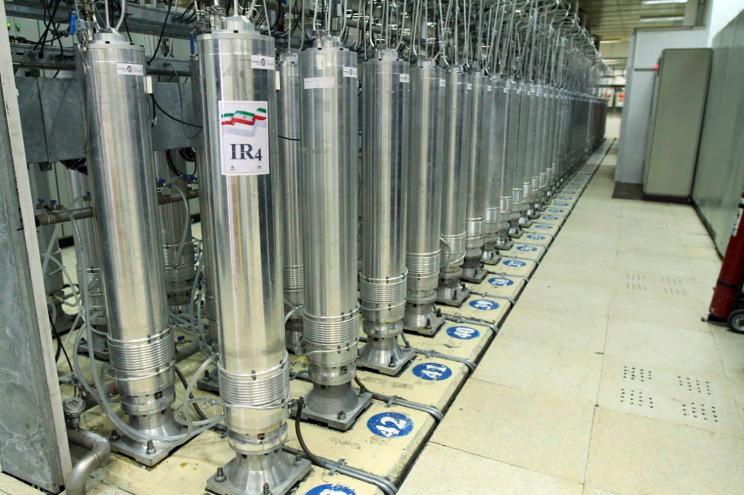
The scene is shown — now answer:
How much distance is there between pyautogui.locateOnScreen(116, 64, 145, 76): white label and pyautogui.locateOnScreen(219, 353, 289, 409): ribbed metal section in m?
1.04

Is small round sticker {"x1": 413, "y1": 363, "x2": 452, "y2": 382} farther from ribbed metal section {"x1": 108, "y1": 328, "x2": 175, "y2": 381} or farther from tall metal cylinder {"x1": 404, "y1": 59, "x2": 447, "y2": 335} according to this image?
ribbed metal section {"x1": 108, "y1": 328, "x2": 175, "y2": 381}

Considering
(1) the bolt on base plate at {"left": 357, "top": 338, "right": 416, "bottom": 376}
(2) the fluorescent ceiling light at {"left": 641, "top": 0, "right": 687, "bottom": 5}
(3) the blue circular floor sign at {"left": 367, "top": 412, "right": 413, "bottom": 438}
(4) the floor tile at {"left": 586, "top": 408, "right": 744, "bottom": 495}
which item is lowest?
(4) the floor tile at {"left": 586, "top": 408, "right": 744, "bottom": 495}

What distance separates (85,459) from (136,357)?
373 millimetres

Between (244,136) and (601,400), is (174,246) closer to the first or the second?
(244,136)

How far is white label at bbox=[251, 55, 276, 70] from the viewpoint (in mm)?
1623

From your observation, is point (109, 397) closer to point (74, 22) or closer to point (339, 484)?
point (339, 484)

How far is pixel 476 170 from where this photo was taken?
4.03 metres

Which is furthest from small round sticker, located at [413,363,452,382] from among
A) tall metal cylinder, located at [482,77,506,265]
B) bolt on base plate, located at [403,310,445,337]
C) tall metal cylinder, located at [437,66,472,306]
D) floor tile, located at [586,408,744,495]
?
tall metal cylinder, located at [482,77,506,265]

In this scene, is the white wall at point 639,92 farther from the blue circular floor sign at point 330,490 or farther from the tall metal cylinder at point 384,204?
the blue circular floor sign at point 330,490

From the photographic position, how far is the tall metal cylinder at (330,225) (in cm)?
204

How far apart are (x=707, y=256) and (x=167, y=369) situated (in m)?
5.04

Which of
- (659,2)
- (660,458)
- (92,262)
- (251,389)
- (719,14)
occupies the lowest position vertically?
(660,458)

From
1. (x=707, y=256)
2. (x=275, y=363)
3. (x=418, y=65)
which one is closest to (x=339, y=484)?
(x=275, y=363)

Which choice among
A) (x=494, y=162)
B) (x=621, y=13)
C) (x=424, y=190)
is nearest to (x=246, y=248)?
(x=424, y=190)
